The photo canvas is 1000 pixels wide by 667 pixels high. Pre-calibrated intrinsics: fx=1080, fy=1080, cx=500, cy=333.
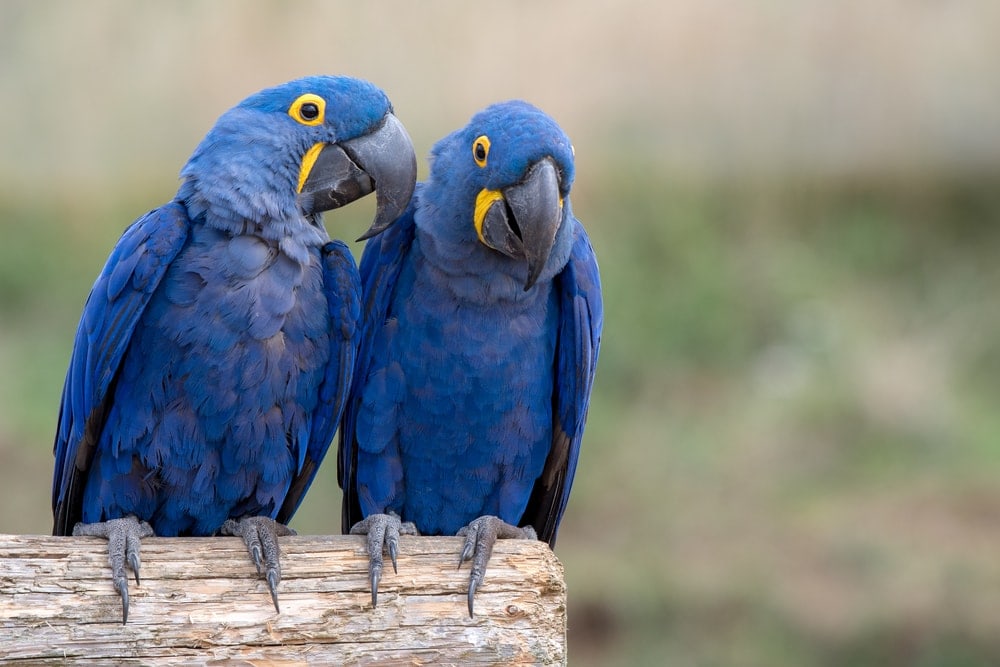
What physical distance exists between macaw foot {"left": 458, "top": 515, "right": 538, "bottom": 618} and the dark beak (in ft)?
2.20

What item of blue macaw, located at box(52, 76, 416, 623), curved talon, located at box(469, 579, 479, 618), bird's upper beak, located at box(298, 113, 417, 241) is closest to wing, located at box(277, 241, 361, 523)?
blue macaw, located at box(52, 76, 416, 623)

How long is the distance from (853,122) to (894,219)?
85 centimetres

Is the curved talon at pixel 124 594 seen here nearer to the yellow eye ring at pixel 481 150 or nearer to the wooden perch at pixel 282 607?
the wooden perch at pixel 282 607

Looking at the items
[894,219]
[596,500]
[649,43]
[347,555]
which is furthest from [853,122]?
[347,555]

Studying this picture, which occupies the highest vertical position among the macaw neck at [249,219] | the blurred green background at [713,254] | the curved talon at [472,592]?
the blurred green background at [713,254]

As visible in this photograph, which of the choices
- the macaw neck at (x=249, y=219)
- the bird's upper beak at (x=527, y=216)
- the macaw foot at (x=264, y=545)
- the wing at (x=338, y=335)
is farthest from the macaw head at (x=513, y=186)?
the macaw foot at (x=264, y=545)

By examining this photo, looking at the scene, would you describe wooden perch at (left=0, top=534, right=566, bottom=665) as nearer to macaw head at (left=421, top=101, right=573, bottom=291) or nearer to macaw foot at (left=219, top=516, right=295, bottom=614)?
macaw foot at (left=219, top=516, right=295, bottom=614)

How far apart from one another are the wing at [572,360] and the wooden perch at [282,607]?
54cm

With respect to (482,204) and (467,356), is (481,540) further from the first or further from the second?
(482,204)

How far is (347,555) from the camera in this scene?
108 inches

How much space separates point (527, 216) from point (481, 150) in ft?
0.81

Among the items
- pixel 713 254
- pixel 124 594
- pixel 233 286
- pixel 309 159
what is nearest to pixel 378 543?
pixel 124 594

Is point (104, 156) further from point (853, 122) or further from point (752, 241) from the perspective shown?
point (853, 122)

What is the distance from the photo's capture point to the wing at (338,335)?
306 centimetres
